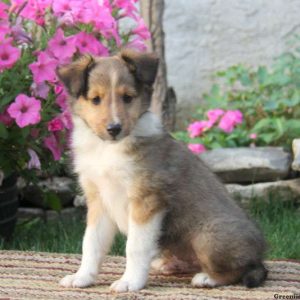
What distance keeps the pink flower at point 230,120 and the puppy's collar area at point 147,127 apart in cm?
281

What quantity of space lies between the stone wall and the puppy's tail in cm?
386

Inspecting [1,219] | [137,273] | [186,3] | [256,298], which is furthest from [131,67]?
[186,3]

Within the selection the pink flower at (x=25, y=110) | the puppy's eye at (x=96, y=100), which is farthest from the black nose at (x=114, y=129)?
the pink flower at (x=25, y=110)

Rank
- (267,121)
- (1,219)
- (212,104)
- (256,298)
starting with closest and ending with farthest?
(256,298) < (1,219) < (267,121) < (212,104)

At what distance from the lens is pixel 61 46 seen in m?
5.62

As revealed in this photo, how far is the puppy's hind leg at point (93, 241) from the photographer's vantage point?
4648 millimetres

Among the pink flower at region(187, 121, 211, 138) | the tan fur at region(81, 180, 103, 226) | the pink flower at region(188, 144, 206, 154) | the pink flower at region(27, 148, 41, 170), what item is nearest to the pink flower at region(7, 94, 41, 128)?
the pink flower at region(27, 148, 41, 170)

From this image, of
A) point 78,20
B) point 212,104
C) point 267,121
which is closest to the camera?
point 78,20

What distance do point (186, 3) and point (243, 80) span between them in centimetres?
102

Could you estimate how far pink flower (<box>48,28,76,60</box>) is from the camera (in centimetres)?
559

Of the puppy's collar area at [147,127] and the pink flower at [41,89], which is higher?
the pink flower at [41,89]

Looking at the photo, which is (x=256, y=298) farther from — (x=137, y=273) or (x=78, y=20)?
(x=78, y=20)

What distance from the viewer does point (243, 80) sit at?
7805 millimetres

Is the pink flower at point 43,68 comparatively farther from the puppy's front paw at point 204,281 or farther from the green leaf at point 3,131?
the puppy's front paw at point 204,281
